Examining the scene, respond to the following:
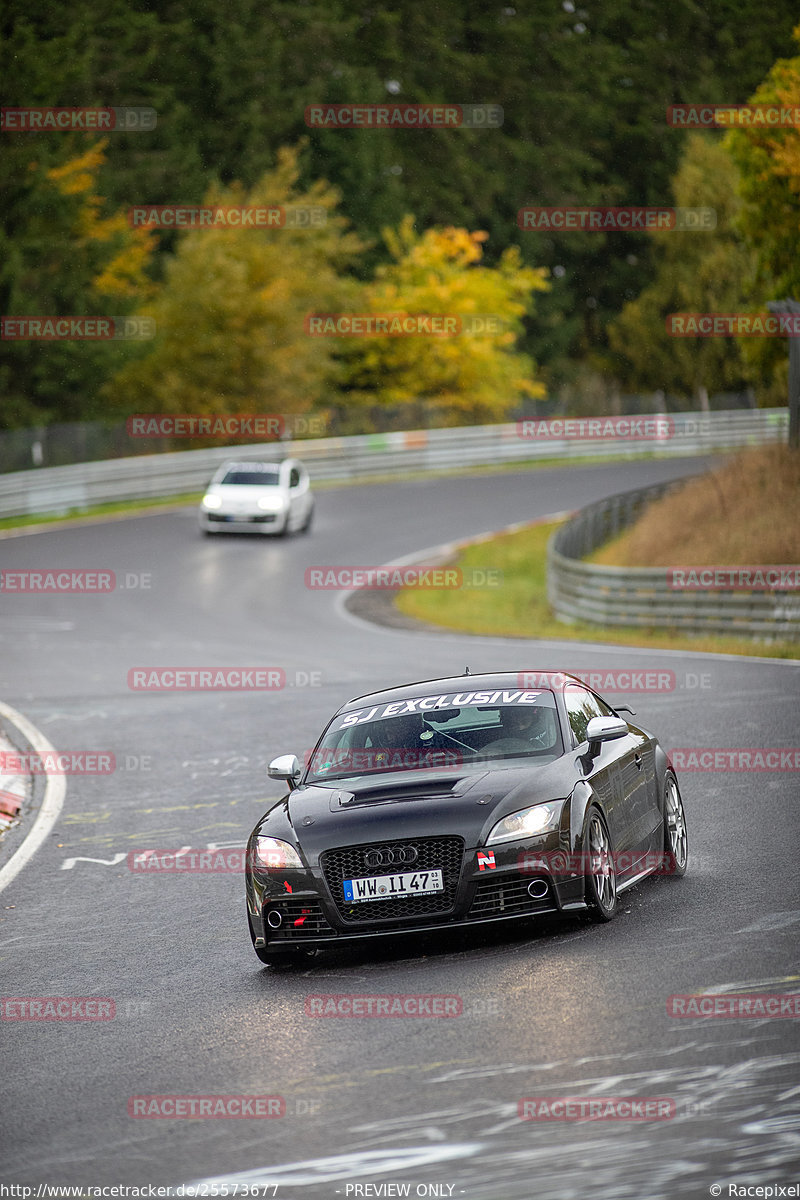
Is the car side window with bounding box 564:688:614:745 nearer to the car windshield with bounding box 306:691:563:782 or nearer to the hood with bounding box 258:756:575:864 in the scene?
the car windshield with bounding box 306:691:563:782

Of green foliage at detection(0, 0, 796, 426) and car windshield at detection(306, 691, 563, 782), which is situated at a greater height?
car windshield at detection(306, 691, 563, 782)

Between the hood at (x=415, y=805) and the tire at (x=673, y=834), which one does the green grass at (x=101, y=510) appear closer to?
the tire at (x=673, y=834)

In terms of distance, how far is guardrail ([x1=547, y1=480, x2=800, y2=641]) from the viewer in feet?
75.8

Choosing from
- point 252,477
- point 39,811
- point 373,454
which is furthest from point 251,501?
point 39,811

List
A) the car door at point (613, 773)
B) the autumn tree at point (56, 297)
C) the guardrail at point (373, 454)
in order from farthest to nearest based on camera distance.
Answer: the autumn tree at point (56, 297), the guardrail at point (373, 454), the car door at point (613, 773)

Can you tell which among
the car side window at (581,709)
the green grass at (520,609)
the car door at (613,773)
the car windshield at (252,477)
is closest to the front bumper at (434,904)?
the car door at (613,773)

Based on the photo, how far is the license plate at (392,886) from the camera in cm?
803

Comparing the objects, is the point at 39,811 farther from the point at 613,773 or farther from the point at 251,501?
the point at 251,501

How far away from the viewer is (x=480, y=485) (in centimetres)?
4866

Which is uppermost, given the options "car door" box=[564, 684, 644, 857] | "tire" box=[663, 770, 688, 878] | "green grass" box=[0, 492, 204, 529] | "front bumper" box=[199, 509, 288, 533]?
"car door" box=[564, 684, 644, 857]

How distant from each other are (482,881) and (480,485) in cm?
4097

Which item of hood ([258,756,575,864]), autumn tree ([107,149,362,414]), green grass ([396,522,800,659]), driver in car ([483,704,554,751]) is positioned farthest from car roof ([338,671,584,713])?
autumn tree ([107,149,362,414])

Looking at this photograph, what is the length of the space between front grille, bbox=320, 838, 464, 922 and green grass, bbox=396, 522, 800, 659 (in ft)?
45.8

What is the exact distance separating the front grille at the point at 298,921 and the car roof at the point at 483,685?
154 centimetres
